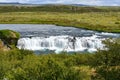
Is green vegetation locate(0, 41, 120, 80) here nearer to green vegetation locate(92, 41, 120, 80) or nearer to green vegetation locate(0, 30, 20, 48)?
green vegetation locate(92, 41, 120, 80)

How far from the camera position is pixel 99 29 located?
94.3 meters

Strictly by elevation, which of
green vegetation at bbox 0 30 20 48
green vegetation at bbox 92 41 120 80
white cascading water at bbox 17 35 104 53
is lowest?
white cascading water at bbox 17 35 104 53

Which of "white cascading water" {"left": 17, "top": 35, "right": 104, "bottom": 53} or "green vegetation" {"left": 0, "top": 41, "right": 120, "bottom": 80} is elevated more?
"green vegetation" {"left": 0, "top": 41, "right": 120, "bottom": 80}

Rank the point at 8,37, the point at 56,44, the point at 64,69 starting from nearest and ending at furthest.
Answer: the point at 64,69 → the point at 8,37 → the point at 56,44

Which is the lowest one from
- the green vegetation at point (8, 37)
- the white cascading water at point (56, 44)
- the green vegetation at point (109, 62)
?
the white cascading water at point (56, 44)

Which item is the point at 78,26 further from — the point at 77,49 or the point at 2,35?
the point at 2,35

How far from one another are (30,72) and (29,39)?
4270 cm

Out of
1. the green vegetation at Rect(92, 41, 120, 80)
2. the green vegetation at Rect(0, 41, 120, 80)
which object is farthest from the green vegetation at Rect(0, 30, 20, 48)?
the green vegetation at Rect(92, 41, 120, 80)

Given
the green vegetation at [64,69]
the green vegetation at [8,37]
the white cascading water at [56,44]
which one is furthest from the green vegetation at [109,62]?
the white cascading water at [56,44]

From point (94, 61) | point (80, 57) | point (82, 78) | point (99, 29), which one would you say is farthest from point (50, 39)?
point (82, 78)

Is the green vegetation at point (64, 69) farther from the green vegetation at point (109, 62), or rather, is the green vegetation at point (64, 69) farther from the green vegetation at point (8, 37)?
the green vegetation at point (8, 37)

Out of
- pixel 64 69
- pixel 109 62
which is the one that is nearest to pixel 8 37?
pixel 109 62

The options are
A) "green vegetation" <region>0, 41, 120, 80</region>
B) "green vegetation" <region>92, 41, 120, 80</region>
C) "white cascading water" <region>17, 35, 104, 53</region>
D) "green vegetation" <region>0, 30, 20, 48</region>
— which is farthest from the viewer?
"white cascading water" <region>17, 35, 104, 53</region>

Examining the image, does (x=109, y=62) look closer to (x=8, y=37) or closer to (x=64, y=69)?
(x=64, y=69)
